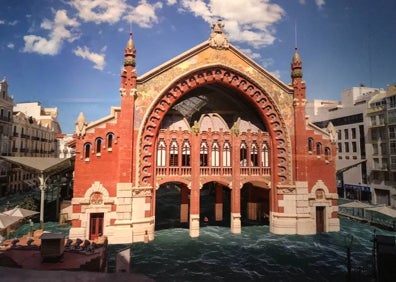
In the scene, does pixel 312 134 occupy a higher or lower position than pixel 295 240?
higher

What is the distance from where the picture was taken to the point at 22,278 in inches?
250

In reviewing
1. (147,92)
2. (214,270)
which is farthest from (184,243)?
(147,92)

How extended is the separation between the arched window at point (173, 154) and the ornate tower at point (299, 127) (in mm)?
13247

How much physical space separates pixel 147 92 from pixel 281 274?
20.2 meters

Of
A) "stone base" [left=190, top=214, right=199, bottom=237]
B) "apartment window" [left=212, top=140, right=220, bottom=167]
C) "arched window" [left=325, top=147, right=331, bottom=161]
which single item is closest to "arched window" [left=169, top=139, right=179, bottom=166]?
"apartment window" [left=212, top=140, right=220, bottom=167]

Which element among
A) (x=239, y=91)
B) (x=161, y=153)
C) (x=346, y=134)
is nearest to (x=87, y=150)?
(x=161, y=153)

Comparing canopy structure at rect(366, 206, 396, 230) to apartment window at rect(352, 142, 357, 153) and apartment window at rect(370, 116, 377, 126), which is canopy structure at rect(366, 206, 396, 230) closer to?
apartment window at rect(370, 116, 377, 126)

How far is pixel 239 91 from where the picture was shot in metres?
31.9

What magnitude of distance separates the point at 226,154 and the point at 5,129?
153 ft

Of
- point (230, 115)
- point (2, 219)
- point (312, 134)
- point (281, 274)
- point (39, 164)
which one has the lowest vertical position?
point (281, 274)

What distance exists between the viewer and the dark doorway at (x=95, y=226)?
2727 cm

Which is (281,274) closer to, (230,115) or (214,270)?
(214,270)

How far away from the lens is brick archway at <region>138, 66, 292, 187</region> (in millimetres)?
28641

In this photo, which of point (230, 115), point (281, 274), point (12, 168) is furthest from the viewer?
point (12, 168)
